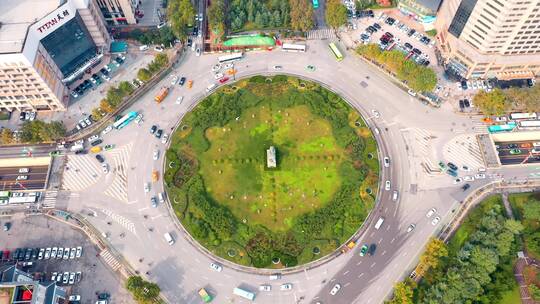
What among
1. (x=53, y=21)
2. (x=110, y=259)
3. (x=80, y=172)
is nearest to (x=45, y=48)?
(x=53, y=21)

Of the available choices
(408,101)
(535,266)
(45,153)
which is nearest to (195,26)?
(45,153)

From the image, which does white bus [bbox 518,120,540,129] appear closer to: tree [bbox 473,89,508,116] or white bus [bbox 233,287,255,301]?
tree [bbox 473,89,508,116]

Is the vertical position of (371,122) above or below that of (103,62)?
below

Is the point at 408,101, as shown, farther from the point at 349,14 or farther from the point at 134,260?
the point at 134,260

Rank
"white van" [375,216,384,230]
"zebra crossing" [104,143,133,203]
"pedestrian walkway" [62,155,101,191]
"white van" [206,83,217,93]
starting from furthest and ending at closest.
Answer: "white van" [206,83,217,93] → "pedestrian walkway" [62,155,101,191] → "zebra crossing" [104,143,133,203] → "white van" [375,216,384,230]

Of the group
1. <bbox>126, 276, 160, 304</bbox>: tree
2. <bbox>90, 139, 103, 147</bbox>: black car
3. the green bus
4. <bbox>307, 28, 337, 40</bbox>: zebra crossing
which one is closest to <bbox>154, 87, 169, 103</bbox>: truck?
<bbox>90, 139, 103, 147</bbox>: black car

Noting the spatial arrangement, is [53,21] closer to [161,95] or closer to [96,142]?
[161,95]
